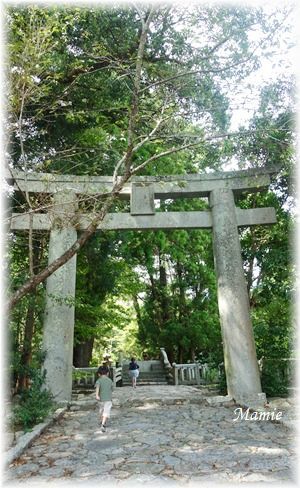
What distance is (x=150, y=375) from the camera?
19.5 metres

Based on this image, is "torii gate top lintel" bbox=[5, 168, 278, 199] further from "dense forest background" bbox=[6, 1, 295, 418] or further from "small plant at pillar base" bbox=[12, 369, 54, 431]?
"small plant at pillar base" bbox=[12, 369, 54, 431]

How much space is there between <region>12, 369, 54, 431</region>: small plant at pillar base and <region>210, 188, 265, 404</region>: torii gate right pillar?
13.8ft

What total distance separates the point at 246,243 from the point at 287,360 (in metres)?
4.06

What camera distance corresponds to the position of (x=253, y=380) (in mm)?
8875

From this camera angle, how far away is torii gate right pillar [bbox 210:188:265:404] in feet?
29.2

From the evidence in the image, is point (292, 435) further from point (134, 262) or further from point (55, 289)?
point (134, 262)

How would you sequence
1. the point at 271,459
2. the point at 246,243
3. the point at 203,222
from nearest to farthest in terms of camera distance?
the point at 271,459, the point at 203,222, the point at 246,243

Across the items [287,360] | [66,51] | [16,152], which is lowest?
[287,360]

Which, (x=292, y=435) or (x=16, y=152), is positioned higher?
(x=16, y=152)

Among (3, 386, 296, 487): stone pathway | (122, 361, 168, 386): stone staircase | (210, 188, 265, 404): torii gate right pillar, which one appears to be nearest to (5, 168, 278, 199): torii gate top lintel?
(210, 188, 265, 404): torii gate right pillar

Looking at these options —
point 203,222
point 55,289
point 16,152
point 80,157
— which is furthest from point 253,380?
point 16,152

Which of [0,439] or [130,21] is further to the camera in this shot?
[130,21]

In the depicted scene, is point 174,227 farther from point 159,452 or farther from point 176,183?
point 159,452

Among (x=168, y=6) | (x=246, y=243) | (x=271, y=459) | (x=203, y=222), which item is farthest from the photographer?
(x=246, y=243)
